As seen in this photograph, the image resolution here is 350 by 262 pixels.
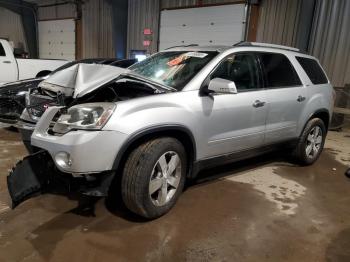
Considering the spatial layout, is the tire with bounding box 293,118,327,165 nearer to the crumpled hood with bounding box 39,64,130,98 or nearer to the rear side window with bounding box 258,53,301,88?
the rear side window with bounding box 258,53,301,88

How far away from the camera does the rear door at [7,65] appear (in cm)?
758

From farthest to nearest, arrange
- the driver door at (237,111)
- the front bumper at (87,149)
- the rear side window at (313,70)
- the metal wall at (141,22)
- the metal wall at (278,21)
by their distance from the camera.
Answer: the metal wall at (141,22)
the metal wall at (278,21)
the rear side window at (313,70)
the driver door at (237,111)
the front bumper at (87,149)

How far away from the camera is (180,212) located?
119 inches

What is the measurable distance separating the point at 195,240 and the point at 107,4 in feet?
41.6

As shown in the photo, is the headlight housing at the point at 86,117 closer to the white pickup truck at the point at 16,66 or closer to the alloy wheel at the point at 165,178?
the alloy wheel at the point at 165,178

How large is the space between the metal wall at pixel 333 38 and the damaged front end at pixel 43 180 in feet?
26.2

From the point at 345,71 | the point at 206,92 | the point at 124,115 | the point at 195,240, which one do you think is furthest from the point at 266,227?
the point at 345,71

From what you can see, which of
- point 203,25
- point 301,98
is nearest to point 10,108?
point 301,98

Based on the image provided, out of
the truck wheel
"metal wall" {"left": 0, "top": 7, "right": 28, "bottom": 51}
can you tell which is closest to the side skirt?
the truck wheel

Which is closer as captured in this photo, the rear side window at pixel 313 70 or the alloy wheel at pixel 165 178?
the alloy wheel at pixel 165 178

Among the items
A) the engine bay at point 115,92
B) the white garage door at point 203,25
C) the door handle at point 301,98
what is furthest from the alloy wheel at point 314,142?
the white garage door at point 203,25

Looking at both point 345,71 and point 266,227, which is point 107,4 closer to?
point 345,71

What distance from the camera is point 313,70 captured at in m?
4.49

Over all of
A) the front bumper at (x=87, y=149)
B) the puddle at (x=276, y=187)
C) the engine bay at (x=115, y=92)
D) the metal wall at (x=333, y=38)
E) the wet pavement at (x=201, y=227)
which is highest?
the metal wall at (x=333, y=38)
